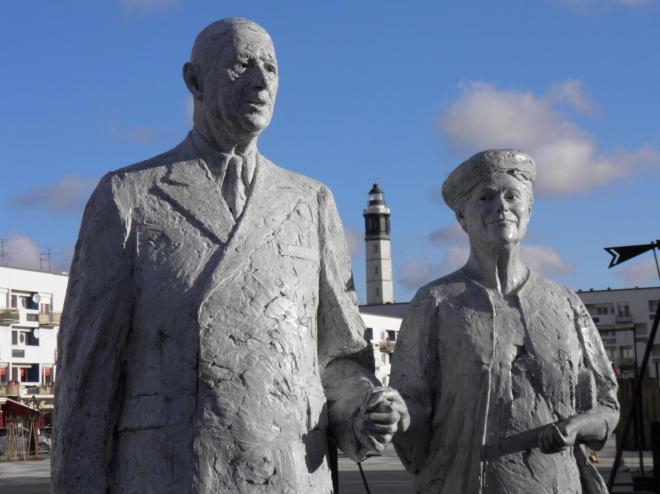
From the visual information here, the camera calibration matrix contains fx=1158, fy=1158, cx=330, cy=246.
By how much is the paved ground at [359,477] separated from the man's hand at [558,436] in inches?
434

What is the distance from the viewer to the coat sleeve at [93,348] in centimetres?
308

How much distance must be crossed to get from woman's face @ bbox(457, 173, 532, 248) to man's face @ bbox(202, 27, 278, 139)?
1.73m

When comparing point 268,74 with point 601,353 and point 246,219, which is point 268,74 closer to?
point 246,219

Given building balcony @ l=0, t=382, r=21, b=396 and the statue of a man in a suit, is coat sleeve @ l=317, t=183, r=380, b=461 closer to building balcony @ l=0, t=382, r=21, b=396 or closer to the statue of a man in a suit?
the statue of a man in a suit

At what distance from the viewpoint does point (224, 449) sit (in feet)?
9.98

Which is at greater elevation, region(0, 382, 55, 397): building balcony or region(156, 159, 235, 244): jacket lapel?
region(156, 159, 235, 244): jacket lapel

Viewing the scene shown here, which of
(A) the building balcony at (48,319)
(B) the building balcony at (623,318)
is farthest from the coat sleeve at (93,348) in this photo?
(B) the building balcony at (623,318)

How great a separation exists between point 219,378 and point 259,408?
13cm

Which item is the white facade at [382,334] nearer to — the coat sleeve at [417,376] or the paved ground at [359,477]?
the paved ground at [359,477]

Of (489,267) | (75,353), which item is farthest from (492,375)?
(75,353)

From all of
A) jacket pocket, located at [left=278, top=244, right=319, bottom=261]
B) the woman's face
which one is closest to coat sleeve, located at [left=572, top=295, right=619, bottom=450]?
the woman's face

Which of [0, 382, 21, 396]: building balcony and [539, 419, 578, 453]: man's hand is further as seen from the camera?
[0, 382, 21, 396]: building balcony

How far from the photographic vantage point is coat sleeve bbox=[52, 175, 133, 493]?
3082 mm

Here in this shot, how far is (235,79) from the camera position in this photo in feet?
11.0
